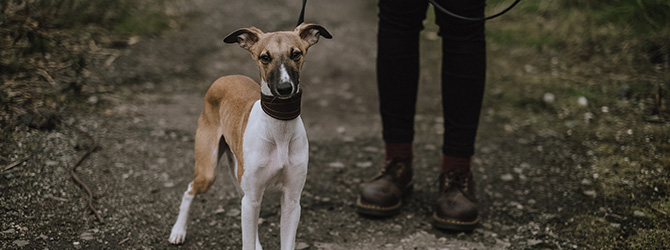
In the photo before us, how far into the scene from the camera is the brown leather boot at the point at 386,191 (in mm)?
2953

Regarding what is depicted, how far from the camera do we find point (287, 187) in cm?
221

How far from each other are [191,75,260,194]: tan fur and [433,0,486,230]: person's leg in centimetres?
93

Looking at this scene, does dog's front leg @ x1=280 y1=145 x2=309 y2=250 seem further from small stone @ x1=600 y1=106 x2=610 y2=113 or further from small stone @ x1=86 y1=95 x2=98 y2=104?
small stone @ x1=600 y1=106 x2=610 y2=113

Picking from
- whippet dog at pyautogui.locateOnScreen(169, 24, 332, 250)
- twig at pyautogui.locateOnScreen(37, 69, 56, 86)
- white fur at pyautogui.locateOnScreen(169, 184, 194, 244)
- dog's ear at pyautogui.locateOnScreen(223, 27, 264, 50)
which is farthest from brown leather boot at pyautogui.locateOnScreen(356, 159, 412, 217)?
twig at pyautogui.locateOnScreen(37, 69, 56, 86)

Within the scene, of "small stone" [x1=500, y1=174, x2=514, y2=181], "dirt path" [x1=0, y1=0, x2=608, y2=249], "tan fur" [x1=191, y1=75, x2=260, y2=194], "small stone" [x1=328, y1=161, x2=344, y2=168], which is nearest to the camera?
"tan fur" [x1=191, y1=75, x2=260, y2=194]

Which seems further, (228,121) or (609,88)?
(609,88)

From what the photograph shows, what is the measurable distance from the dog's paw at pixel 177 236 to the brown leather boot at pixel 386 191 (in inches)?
34.4

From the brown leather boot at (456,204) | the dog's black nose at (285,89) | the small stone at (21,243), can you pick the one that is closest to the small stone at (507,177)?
the brown leather boot at (456,204)

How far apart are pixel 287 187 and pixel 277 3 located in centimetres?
459

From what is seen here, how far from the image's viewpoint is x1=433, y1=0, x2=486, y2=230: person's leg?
2711mm

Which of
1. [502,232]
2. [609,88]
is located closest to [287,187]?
[502,232]

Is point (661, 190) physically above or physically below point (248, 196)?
below

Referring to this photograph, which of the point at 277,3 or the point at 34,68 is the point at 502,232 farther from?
the point at 277,3

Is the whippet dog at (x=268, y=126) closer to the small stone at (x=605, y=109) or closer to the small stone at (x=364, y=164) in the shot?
the small stone at (x=364, y=164)
